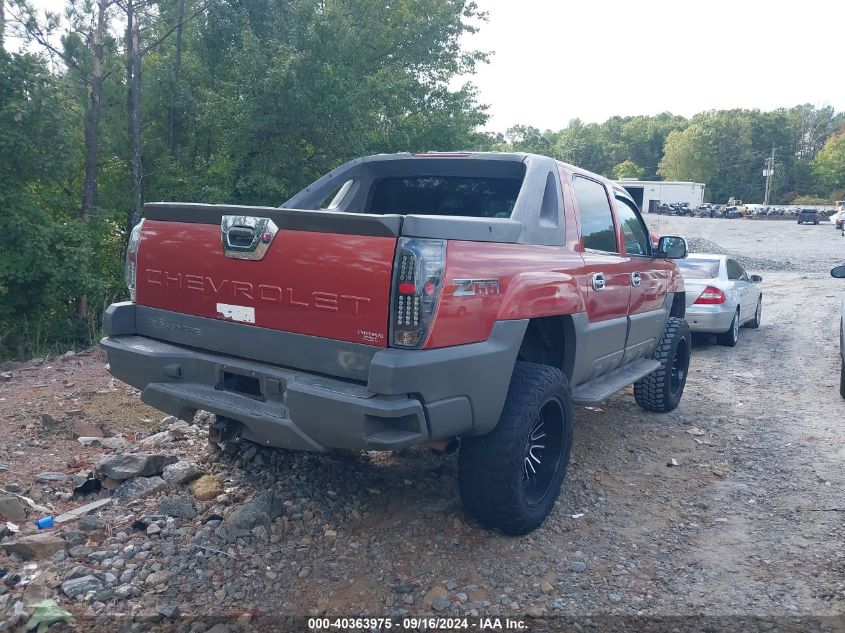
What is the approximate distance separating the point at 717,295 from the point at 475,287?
7801mm

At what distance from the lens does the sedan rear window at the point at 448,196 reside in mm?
4820

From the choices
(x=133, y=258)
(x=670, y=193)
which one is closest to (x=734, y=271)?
(x=133, y=258)

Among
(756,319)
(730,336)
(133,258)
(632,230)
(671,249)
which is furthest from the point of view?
(756,319)

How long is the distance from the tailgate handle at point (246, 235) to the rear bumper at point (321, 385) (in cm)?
38

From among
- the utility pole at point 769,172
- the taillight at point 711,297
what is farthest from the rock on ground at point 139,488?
the utility pole at point 769,172

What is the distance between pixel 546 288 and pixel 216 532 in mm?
2226

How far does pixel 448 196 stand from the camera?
496 centimetres

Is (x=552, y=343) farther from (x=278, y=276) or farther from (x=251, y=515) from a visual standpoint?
(x=251, y=515)

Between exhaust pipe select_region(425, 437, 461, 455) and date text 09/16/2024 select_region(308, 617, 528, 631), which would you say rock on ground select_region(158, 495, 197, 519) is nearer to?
date text 09/16/2024 select_region(308, 617, 528, 631)

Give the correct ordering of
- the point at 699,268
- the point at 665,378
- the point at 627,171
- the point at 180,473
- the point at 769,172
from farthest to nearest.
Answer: the point at 627,171
the point at 769,172
the point at 699,268
the point at 665,378
the point at 180,473

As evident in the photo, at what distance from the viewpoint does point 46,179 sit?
11359mm

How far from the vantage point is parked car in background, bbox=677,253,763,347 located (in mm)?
10055

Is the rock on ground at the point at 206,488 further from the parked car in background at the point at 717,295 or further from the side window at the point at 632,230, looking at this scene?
the parked car in background at the point at 717,295

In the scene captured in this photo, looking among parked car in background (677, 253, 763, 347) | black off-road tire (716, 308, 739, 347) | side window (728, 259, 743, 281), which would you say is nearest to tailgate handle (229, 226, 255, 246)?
parked car in background (677, 253, 763, 347)
